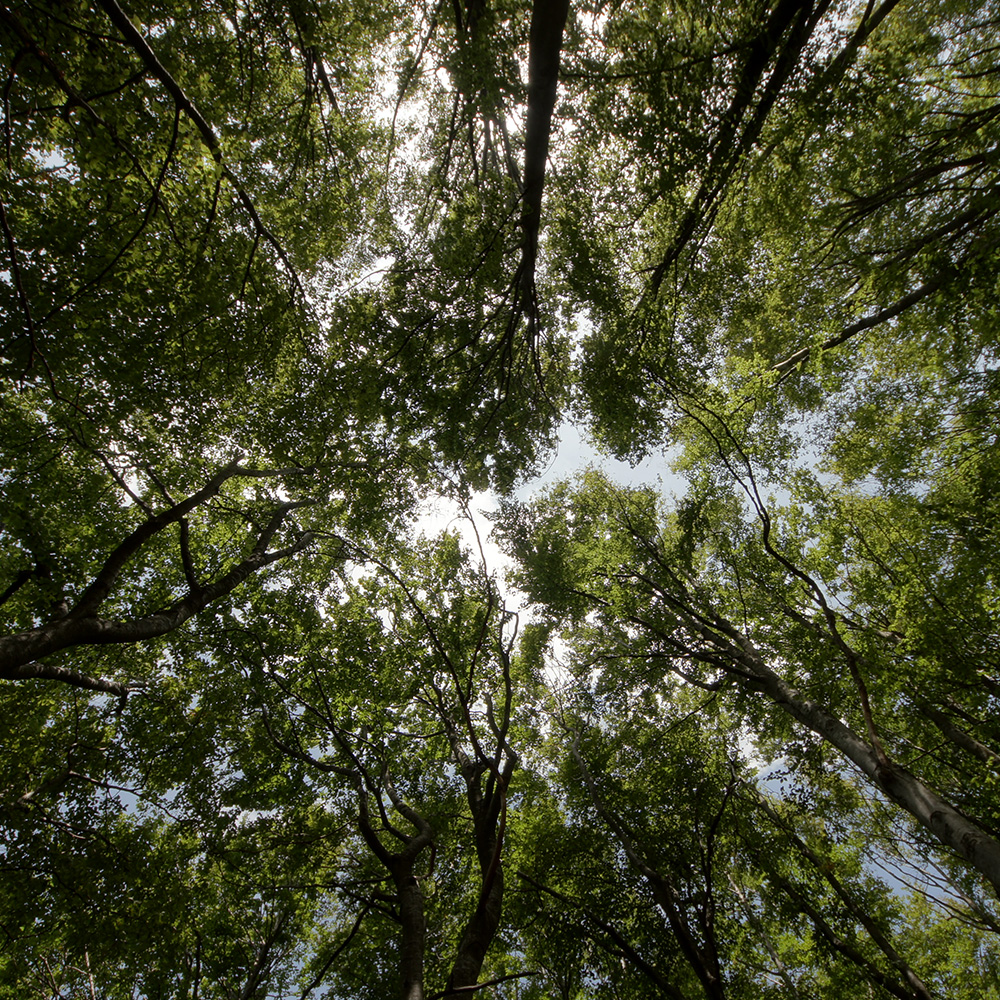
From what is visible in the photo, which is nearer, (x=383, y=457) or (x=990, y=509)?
(x=990, y=509)

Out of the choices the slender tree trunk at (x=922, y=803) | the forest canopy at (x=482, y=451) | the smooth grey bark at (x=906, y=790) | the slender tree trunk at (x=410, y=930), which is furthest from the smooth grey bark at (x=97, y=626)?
the slender tree trunk at (x=922, y=803)

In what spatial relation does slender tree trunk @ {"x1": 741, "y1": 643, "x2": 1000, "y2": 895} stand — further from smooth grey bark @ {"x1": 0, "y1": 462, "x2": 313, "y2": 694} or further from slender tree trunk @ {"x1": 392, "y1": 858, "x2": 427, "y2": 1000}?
smooth grey bark @ {"x1": 0, "y1": 462, "x2": 313, "y2": 694}

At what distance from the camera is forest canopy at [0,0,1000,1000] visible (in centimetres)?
553

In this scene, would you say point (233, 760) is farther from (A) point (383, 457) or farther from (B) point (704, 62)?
(B) point (704, 62)

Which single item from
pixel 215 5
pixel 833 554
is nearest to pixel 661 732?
pixel 833 554

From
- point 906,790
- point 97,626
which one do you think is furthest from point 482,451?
point 906,790

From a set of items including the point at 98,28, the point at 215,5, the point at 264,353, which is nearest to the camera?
the point at 98,28

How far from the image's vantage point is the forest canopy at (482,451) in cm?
553

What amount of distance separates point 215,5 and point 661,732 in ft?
48.1

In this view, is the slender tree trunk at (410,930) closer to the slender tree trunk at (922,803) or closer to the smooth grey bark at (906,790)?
the smooth grey bark at (906,790)

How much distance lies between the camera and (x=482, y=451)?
8.72 metres

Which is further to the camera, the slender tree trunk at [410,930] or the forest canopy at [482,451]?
the forest canopy at [482,451]

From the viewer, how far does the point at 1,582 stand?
773 cm

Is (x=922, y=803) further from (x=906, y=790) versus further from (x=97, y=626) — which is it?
(x=97, y=626)
